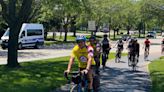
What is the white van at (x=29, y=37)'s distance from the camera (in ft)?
145

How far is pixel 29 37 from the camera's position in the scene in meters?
45.1

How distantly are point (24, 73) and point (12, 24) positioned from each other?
3.84m

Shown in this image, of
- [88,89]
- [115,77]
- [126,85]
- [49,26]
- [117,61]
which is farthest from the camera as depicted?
[49,26]

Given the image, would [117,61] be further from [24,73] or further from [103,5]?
[103,5]

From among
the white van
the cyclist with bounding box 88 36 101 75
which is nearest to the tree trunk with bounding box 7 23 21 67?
the cyclist with bounding box 88 36 101 75

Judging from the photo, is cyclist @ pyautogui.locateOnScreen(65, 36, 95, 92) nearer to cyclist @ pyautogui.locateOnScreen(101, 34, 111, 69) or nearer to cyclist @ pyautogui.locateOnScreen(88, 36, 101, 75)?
cyclist @ pyautogui.locateOnScreen(88, 36, 101, 75)

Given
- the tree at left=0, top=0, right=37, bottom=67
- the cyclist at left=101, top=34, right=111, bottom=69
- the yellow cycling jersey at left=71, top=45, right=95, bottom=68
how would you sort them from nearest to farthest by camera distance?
1. the yellow cycling jersey at left=71, top=45, right=95, bottom=68
2. the tree at left=0, top=0, right=37, bottom=67
3. the cyclist at left=101, top=34, right=111, bottom=69

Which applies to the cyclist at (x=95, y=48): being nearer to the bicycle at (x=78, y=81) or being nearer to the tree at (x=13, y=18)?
the bicycle at (x=78, y=81)

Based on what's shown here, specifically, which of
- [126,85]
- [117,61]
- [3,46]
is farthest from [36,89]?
[3,46]

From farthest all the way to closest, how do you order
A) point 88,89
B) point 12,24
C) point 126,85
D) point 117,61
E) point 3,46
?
point 3,46, point 117,61, point 12,24, point 126,85, point 88,89

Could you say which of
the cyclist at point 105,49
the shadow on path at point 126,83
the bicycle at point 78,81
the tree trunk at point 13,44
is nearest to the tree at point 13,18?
the tree trunk at point 13,44

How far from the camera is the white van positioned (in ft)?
145

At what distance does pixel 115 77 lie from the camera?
18172 millimetres

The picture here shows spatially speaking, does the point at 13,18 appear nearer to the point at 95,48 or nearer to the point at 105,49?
the point at 105,49
